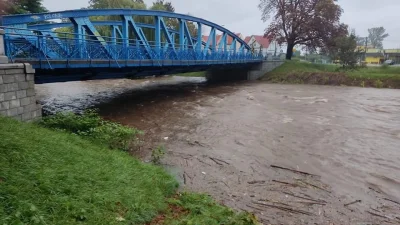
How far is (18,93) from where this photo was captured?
7.41m

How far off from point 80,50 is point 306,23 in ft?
103

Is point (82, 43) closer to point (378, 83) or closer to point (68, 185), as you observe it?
point (68, 185)

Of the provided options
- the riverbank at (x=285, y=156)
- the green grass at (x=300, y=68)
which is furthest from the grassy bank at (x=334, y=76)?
the riverbank at (x=285, y=156)

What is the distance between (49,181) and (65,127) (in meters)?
4.40

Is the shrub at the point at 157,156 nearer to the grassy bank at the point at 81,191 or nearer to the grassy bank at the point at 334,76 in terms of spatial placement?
the grassy bank at the point at 81,191

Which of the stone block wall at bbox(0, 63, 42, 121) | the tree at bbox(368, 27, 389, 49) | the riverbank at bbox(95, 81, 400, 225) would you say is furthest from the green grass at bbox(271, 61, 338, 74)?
the tree at bbox(368, 27, 389, 49)

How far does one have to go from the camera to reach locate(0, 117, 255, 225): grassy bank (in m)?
3.40

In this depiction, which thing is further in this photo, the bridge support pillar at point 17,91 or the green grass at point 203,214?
the bridge support pillar at point 17,91

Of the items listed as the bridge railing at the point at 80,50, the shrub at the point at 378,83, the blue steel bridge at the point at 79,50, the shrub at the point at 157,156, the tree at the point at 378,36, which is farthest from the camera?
the tree at the point at 378,36

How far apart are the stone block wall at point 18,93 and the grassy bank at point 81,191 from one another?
132 centimetres

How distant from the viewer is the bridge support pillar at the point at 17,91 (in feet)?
22.9

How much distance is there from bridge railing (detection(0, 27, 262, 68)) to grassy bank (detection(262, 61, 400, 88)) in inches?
622

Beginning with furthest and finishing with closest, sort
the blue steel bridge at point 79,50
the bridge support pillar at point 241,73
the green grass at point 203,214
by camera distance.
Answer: the bridge support pillar at point 241,73, the blue steel bridge at point 79,50, the green grass at point 203,214

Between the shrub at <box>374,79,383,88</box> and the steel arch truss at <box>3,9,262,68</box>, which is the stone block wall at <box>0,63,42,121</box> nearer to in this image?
the steel arch truss at <box>3,9,262,68</box>
